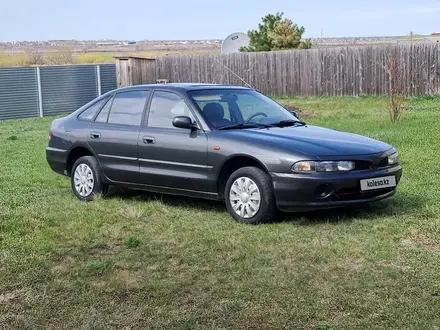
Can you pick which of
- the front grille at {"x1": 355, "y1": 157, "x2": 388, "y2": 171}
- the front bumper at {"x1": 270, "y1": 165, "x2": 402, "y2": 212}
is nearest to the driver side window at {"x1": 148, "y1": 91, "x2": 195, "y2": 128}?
the front bumper at {"x1": 270, "y1": 165, "x2": 402, "y2": 212}

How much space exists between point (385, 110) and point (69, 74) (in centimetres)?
1410

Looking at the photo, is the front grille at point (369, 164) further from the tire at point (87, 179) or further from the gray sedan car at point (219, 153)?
the tire at point (87, 179)

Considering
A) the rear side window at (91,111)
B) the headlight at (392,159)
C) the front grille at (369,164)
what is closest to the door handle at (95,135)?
the rear side window at (91,111)

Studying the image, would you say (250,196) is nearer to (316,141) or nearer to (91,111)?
(316,141)

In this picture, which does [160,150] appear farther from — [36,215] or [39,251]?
[39,251]

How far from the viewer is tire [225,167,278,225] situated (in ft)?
23.4

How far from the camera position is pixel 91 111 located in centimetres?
921

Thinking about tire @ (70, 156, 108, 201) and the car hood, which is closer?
the car hood

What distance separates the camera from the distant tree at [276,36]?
32094mm

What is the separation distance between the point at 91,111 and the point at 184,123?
1.89 m

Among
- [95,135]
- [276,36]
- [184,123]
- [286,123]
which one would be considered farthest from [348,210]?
[276,36]

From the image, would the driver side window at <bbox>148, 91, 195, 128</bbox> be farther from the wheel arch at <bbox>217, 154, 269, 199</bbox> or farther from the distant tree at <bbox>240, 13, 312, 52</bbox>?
the distant tree at <bbox>240, 13, 312, 52</bbox>

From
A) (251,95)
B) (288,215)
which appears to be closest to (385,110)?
(251,95)

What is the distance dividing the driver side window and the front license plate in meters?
2.10
